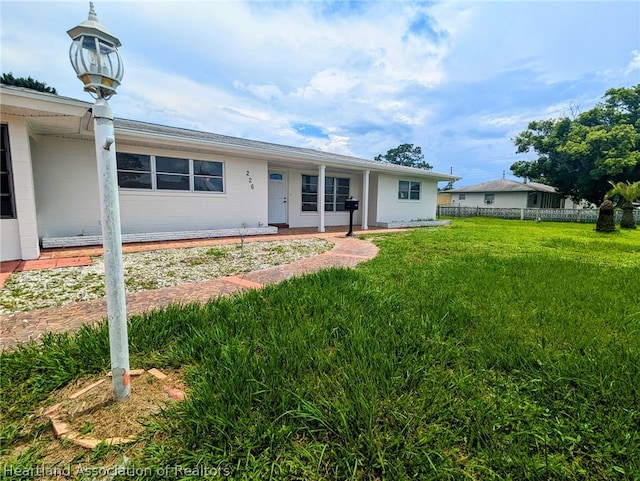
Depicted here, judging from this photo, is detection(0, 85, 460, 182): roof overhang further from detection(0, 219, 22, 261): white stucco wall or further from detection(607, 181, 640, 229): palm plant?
detection(607, 181, 640, 229): palm plant

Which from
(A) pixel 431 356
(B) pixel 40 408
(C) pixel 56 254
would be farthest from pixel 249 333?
(C) pixel 56 254

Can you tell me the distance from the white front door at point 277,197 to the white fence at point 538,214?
19007mm

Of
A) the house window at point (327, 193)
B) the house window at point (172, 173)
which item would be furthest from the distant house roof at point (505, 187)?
the house window at point (172, 173)

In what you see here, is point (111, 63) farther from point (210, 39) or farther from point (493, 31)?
point (493, 31)

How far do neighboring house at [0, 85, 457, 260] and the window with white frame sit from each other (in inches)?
1.0

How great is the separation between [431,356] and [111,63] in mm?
2994

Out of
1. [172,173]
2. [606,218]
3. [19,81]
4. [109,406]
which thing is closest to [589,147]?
[606,218]

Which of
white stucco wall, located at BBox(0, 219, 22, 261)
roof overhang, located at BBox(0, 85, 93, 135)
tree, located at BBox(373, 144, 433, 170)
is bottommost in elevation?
white stucco wall, located at BBox(0, 219, 22, 261)

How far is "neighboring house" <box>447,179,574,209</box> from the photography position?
1145 inches

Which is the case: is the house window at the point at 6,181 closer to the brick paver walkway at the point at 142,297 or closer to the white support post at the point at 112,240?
the brick paver walkway at the point at 142,297

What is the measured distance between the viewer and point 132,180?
8383mm

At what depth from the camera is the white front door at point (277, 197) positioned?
12.4m

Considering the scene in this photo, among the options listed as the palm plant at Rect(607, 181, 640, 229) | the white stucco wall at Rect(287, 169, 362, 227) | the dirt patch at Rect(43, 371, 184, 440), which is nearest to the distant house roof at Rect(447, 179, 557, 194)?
the palm plant at Rect(607, 181, 640, 229)

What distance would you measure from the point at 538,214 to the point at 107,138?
26.5m
